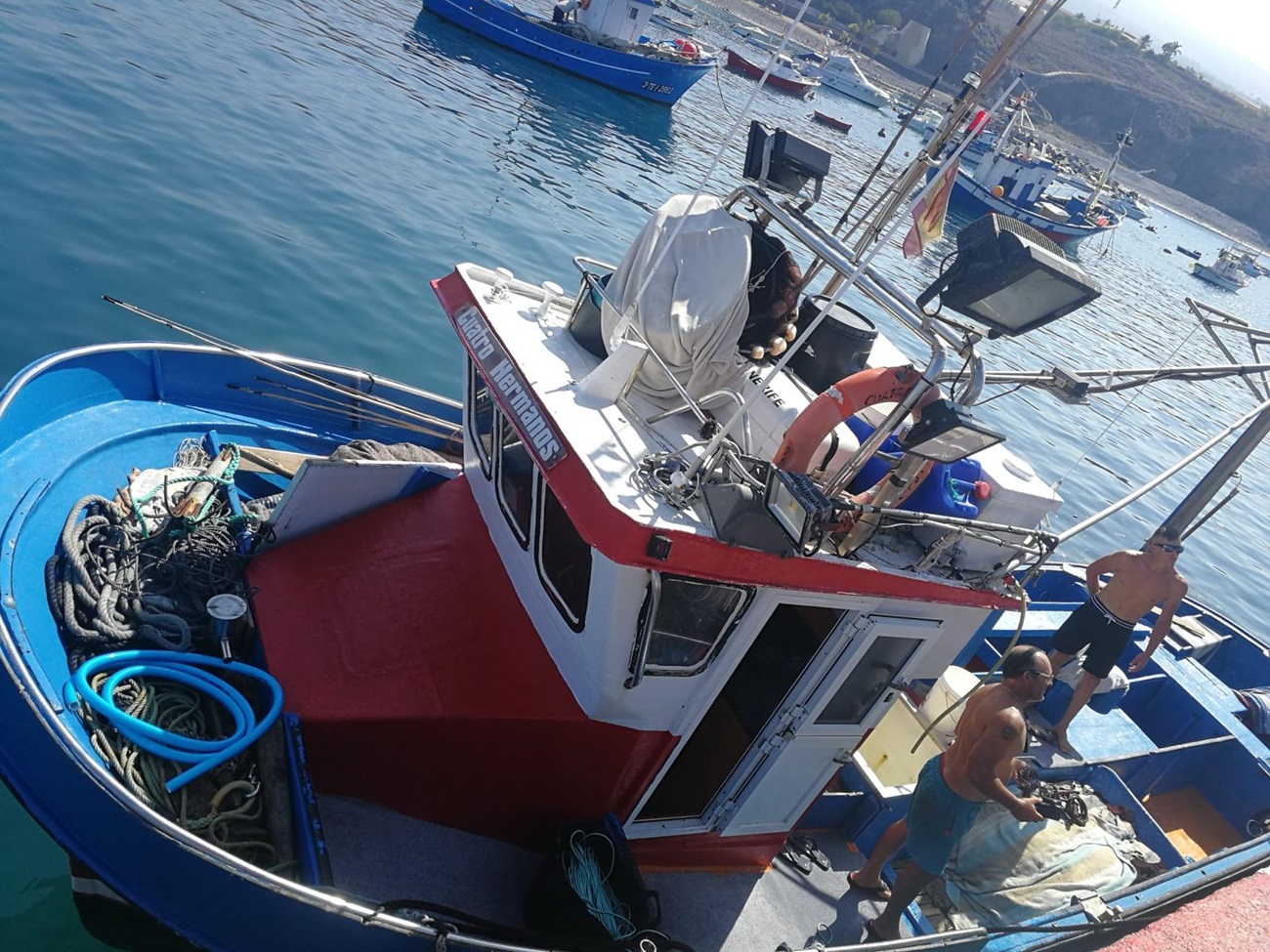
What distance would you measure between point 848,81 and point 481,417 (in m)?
72.7

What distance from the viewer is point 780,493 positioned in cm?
369

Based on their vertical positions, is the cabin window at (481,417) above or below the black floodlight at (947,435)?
below

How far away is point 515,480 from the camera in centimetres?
496

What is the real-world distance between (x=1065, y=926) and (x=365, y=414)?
21.0 ft

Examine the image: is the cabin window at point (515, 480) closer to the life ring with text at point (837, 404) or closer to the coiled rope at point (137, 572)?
the life ring with text at point (837, 404)

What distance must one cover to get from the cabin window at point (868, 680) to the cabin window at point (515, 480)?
2.01m

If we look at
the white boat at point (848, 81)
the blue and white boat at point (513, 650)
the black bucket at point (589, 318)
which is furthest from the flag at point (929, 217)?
the white boat at point (848, 81)

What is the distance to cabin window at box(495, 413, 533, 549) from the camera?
4805 mm

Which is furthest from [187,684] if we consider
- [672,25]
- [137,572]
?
[672,25]

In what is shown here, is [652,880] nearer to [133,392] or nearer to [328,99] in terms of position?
[133,392]

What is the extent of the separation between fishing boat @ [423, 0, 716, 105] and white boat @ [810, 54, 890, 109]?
3478cm

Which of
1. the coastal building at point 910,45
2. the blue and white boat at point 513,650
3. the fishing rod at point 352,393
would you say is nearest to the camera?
the blue and white boat at point 513,650

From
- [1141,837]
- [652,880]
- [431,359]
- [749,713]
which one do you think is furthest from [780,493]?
[431,359]

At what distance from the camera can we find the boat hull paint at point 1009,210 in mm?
44844
